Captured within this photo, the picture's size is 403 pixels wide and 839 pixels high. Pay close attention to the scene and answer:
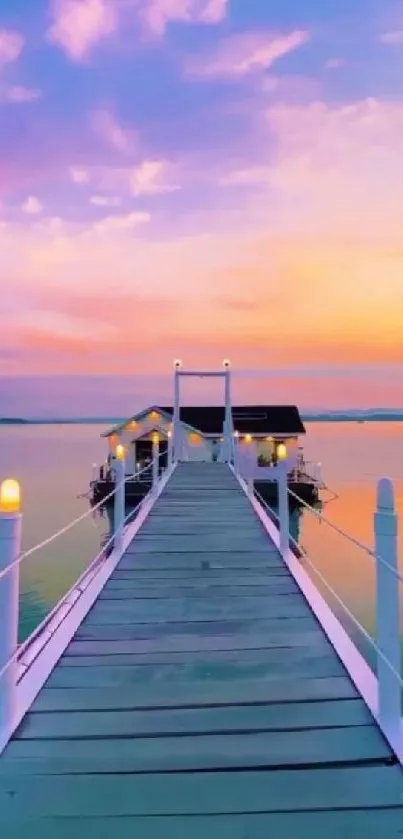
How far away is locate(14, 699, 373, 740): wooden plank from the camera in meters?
2.05

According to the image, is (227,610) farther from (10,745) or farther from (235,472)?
(235,472)

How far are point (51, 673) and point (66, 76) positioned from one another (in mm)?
10335

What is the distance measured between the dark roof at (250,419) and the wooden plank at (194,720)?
72.5 ft

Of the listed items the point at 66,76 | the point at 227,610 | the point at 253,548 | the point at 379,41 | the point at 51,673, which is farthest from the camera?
the point at 66,76

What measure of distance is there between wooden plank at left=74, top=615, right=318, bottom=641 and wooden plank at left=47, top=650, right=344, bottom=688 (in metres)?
0.39

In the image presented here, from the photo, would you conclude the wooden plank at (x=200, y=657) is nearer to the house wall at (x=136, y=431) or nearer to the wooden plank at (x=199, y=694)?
the wooden plank at (x=199, y=694)

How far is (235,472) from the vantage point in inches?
430

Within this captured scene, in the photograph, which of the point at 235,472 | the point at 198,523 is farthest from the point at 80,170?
the point at 198,523

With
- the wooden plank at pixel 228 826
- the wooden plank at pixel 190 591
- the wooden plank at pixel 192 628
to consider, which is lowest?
the wooden plank at pixel 228 826

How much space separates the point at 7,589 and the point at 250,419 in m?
24.5

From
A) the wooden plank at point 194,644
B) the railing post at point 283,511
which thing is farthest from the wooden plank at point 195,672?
the railing post at point 283,511

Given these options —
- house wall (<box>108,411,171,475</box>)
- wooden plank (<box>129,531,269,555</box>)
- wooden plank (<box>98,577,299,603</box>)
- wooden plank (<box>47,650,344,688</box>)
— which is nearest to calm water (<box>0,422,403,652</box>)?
house wall (<box>108,411,171,475</box>)

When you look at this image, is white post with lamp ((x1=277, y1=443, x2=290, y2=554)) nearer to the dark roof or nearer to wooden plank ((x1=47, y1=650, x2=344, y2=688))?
wooden plank ((x1=47, y1=650, x2=344, y2=688))

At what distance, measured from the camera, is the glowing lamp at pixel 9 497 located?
198cm
